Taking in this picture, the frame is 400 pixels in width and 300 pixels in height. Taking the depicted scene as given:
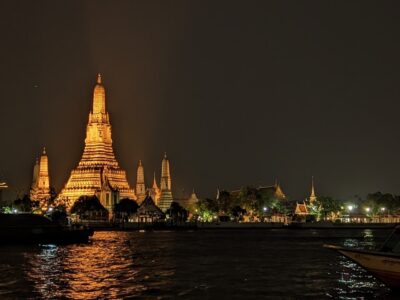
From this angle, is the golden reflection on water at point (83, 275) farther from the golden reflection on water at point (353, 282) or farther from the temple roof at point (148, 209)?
Result: the temple roof at point (148, 209)

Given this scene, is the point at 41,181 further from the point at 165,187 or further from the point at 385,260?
the point at 385,260

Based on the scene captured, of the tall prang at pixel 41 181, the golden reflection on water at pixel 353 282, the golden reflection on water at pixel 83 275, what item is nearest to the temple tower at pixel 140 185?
the tall prang at pixel 41 181

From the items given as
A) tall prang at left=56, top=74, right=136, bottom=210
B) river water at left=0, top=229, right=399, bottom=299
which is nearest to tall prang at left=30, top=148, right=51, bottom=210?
tall prang at left=56, top=74, right=136, bottom=210

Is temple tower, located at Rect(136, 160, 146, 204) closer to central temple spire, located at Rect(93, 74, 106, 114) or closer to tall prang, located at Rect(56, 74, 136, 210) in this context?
tall prang, located at Rect(56, 74, 136, 210)

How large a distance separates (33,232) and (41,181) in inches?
3781

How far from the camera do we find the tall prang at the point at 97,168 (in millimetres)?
150750

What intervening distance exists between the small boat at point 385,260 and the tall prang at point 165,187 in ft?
482

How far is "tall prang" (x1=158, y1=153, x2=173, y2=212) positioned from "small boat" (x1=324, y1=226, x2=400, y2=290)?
147 metres

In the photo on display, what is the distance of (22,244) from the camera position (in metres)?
72.3

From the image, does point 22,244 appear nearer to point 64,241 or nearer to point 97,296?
point 64,241

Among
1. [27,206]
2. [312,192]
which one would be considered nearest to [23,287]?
[27,206]

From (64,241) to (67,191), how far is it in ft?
263

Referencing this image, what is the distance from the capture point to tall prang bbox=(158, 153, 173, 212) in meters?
178

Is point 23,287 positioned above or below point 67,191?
below
